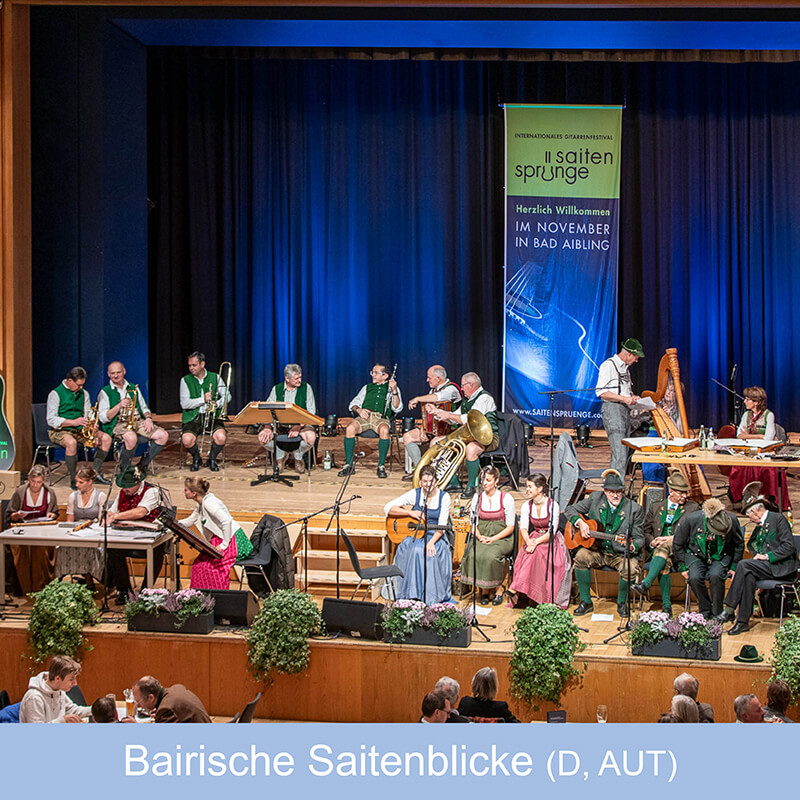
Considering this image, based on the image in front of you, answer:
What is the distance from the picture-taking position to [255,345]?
13008 mm

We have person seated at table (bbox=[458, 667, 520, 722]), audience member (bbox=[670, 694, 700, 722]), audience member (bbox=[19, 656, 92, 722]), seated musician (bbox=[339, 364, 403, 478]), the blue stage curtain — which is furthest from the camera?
the blue stage curtain

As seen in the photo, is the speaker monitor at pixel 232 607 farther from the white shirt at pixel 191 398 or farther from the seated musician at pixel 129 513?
the white shirt at pixel 191 398

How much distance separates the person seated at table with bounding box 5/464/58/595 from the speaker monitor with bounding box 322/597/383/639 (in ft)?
7.33

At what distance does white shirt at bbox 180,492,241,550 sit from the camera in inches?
293

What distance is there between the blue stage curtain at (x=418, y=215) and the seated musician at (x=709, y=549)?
5.42 meters

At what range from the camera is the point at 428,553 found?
7488 millimetres

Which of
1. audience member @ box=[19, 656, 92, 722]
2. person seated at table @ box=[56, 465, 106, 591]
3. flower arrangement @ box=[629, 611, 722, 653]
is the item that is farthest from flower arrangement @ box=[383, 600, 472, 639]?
person seated at table @ box=[56, 465, 106, 591]

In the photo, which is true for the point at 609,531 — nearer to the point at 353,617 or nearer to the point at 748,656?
the point at 748,656

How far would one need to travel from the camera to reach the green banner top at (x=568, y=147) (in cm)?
1196

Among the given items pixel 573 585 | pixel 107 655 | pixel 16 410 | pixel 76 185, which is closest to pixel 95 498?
pixel 107 655

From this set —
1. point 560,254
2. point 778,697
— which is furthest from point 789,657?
point 560,254

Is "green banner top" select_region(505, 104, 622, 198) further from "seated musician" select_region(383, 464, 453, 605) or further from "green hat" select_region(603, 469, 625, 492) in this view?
"seated musician" select_region(383, 464, 453, 605)

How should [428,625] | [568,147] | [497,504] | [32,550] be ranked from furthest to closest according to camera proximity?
[568,147] < [32,550] < [497,504] < [428,625]

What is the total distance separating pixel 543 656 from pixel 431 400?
344 cm
